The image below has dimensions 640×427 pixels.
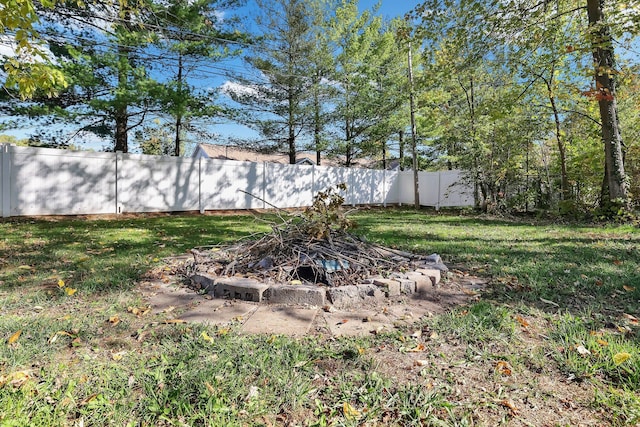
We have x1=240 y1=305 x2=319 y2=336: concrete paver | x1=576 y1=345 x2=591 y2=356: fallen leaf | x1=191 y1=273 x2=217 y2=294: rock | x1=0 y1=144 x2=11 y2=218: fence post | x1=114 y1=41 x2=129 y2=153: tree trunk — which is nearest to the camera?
x1=576 y1=345 x2=591 y2=356: fallen leaf

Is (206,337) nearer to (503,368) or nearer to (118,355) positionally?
(118,355)

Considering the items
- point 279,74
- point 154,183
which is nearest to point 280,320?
point 154,183

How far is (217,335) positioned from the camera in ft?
6.44

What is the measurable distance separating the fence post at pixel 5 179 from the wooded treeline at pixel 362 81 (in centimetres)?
126

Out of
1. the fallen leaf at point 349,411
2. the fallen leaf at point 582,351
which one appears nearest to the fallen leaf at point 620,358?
the fallen leaf at point 582,351

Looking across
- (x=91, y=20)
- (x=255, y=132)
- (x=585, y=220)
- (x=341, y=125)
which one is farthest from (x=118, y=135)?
(x=585, y=220)

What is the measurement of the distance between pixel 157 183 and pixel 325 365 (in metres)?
8.82

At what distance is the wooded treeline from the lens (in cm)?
664

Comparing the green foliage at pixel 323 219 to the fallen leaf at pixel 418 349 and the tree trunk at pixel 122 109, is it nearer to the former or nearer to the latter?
the fallen leaf at pixel 418 349

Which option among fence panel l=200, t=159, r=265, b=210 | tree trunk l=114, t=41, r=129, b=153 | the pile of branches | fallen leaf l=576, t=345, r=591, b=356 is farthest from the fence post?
fallen leaf l=576, t=345, r=591, b=356

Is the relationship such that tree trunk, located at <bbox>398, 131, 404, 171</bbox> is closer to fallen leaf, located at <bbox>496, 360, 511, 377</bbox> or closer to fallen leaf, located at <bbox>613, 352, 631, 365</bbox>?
fallen leaf, located at <bbox>613, 352, 631, 365</bbox>

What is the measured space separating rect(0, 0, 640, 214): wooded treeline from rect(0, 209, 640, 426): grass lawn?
7.81 ft

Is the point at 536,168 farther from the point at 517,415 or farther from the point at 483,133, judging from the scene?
the point at 517,415

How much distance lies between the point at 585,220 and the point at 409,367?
27.9ft
